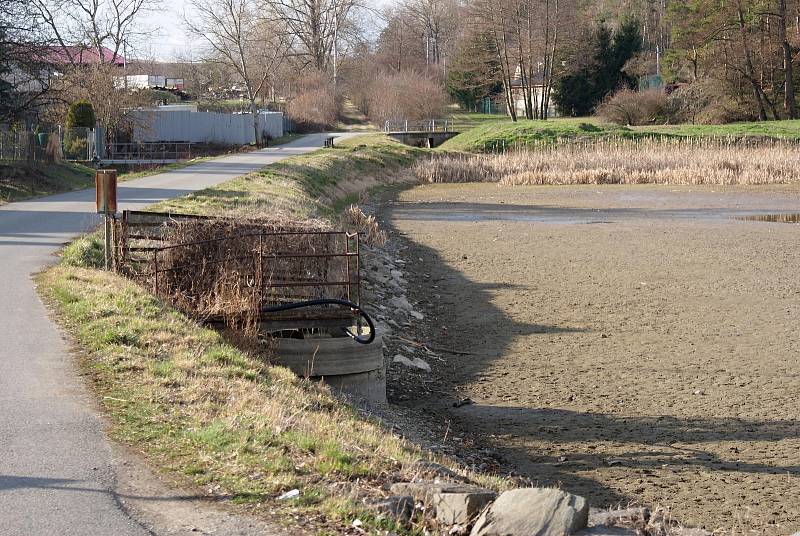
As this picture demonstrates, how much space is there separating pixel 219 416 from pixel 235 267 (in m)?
6.13

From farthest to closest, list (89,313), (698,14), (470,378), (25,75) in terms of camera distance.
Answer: (698,14) < (25,75) < (470,378) < (89,313)

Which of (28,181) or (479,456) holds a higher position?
(28,181)

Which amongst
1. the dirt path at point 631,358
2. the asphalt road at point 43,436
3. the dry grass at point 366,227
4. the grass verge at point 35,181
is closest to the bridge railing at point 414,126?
the grass verge at point 35,181

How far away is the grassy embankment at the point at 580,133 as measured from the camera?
6284 cm

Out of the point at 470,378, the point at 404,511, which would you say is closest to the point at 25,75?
the point at 470,378

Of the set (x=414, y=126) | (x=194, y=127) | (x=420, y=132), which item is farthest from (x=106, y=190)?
(x=414, y=126)

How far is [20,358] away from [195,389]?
2231 mm

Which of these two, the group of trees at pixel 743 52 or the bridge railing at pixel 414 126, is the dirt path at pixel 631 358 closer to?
the bridge railing at pixel 414 126

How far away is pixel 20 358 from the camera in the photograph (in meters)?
10.2

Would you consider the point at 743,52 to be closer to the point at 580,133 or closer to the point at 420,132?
the point at 580,133

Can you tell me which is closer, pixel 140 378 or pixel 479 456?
pixel 140 378

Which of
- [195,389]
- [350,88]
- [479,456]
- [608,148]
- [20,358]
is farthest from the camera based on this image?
[350,88]

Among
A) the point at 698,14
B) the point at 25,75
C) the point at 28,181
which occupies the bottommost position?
the point at 28,181

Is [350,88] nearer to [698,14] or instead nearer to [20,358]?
[698,14]
